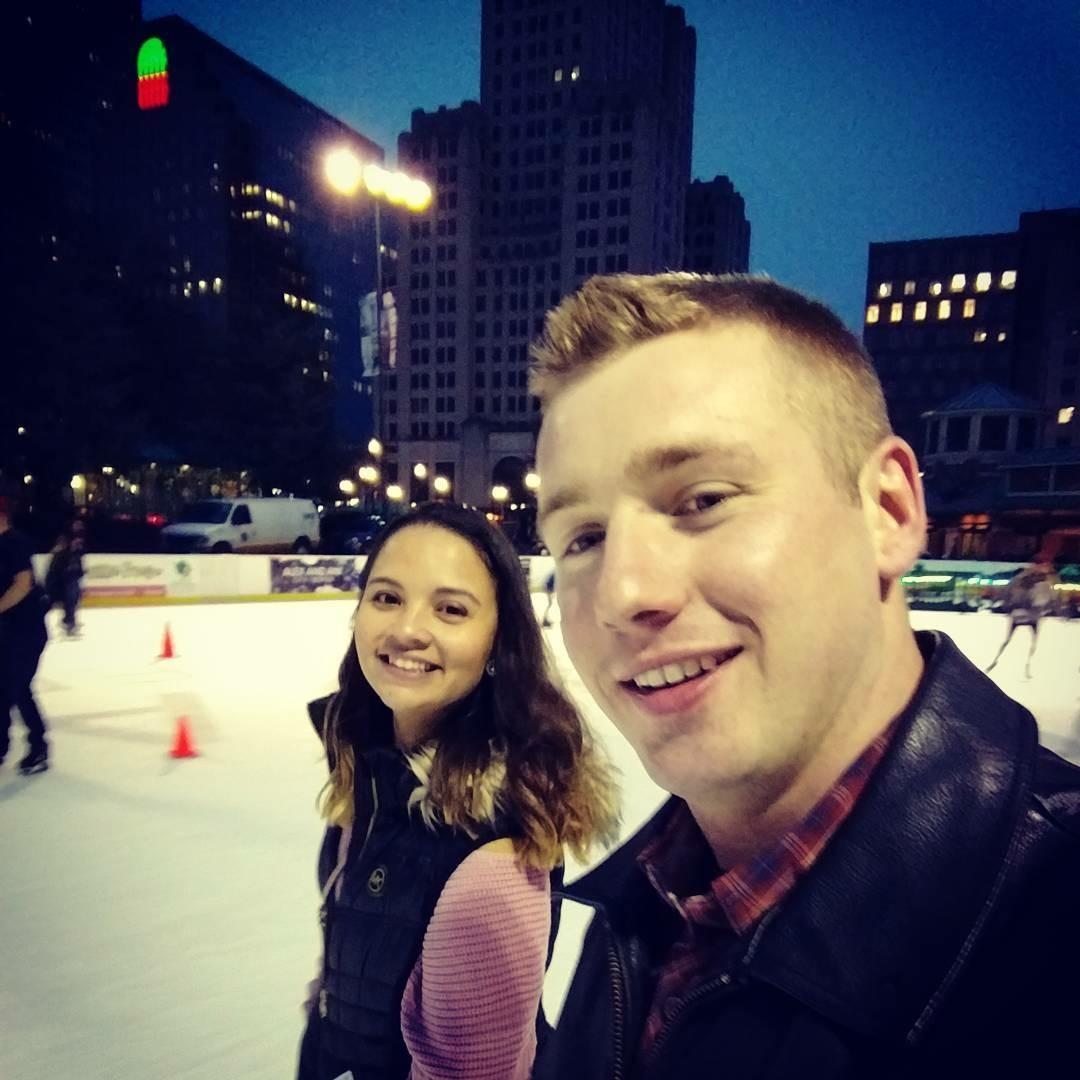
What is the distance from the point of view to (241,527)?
818 inches

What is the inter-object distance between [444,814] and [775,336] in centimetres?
112

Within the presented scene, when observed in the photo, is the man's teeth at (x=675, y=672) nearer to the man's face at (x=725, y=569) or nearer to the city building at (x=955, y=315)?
the man's face at (x=725, y=569)

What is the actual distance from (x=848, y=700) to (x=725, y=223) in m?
89.3

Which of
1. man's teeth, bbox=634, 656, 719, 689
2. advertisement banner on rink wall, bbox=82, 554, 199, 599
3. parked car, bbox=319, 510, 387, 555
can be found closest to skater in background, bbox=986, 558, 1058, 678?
man's teeth, bbox=634, 656, 719, 689

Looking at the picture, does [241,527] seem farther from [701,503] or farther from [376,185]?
[701,503]

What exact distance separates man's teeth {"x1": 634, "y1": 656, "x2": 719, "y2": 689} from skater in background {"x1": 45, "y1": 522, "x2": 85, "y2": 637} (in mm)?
10850

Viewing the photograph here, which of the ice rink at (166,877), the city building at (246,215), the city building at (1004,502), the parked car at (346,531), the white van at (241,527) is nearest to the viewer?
the ice rink at (166,877)

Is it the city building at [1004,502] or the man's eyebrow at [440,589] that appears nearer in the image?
the man's eyebrow at [440,589]

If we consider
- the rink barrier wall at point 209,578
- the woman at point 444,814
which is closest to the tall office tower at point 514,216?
the rink barrier wall at point 209,578

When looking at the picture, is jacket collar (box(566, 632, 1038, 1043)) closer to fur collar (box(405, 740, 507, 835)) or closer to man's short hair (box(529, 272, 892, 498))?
man's short hair (box(529, 272, 892, 498))

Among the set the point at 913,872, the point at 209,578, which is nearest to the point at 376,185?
the point at 209,578

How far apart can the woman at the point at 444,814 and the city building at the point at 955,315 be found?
60.7 meters

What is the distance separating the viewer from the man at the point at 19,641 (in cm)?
495

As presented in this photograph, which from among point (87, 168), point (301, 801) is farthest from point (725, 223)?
point (301, 801)
